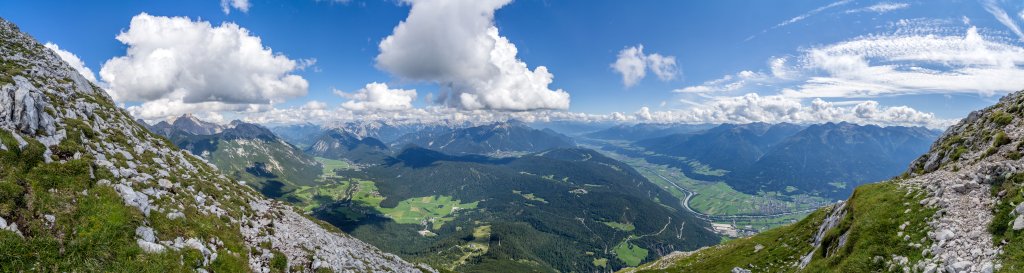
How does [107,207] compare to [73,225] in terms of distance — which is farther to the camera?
[107,207]

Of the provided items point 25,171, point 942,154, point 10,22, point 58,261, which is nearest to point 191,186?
point 25,171

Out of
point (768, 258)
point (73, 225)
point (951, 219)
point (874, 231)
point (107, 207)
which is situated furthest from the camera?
point (768, 258)

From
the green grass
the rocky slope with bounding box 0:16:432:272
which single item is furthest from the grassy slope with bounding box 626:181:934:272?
the rocky slope with bounding box 0:16:432:272

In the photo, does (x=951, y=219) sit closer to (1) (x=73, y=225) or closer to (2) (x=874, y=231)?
(2) (x=874, y=231)

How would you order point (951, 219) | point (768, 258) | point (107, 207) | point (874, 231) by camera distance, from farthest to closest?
point (768, 258), point (874, 231), point (951, 219), point (107, 207)

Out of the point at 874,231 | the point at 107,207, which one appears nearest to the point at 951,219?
the point at 874,231

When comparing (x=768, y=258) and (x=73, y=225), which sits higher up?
(x=73, y=225)

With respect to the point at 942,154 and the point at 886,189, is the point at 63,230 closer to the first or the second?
the point at 886,189

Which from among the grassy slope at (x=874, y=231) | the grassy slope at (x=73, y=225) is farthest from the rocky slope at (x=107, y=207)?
the grassy slope at (x=874, y=231)

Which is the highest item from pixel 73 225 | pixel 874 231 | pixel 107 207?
pixel 107 207

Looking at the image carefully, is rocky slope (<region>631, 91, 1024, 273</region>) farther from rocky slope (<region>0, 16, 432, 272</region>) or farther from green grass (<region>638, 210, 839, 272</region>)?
rocky slope (<region>0, 16, 432, 272</region>)
